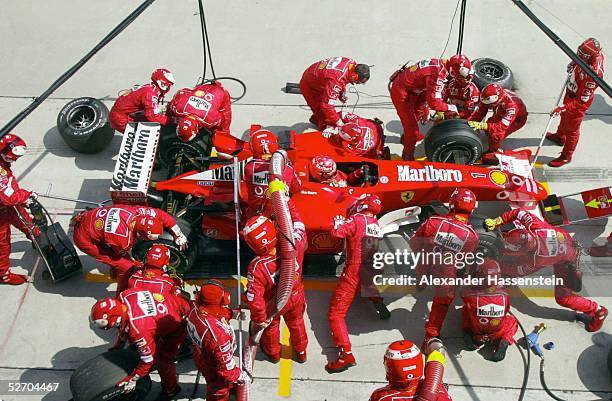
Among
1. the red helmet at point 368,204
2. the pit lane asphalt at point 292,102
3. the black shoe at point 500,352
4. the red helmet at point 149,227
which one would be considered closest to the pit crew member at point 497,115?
the pit lane asphalt at point 292,102

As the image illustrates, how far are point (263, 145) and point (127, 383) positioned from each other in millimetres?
3046

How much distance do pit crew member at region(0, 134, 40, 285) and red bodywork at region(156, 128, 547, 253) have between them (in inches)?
60.5

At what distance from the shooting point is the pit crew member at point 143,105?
8.71m

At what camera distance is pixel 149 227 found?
7000 millimetres

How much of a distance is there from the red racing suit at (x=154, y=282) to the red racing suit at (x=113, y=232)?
1.73 ft

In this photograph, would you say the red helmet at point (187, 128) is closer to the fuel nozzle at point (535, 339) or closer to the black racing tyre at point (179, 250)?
the black racing tyre at point (179, 250)

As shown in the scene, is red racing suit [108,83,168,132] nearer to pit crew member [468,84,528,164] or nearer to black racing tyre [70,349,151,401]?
black racing tyre [70,349,151,401]

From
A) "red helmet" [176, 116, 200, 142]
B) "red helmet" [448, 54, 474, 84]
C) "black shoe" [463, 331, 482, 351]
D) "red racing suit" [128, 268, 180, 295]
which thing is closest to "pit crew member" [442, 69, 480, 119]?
"red helmet" [448, 54, 474, 84]

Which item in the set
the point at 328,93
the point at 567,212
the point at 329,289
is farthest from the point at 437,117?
the point at 329,289

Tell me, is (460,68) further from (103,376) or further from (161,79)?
(103,376)

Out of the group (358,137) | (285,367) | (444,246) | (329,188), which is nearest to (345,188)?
(329,188)

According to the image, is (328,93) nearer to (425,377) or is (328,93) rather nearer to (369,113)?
(369,113)

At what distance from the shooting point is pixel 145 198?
300 inches

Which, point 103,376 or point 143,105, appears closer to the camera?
point 103,376
